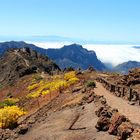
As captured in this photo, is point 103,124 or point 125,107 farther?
point 125,107

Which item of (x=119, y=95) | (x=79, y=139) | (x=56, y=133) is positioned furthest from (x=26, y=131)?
(x=119, y=95)

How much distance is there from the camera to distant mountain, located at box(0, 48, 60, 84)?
143m

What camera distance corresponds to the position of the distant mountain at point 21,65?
14300 cm

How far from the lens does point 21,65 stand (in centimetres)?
15238

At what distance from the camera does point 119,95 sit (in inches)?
2266

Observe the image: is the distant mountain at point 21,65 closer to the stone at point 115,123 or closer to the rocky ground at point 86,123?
the rocky ground at point 86,123

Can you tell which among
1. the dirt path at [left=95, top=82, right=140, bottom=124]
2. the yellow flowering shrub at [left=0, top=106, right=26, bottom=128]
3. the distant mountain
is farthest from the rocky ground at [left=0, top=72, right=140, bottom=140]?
the distant mountain

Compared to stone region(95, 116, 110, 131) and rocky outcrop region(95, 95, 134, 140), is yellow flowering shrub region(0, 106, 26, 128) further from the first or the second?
stone region(95, 116, 110, 131)

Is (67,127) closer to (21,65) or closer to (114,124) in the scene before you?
(114,124)

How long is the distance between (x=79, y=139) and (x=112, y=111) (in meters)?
4.76

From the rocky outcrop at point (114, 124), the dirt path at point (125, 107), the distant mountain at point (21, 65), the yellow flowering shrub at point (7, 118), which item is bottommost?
the distant mountain at point (21, 65)

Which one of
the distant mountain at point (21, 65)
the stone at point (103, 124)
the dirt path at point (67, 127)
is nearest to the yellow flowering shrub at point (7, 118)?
the dirt path at point (67, 127)

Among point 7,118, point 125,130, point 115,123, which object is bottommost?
point 7,118

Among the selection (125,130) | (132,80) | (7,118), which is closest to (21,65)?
(132,80)
